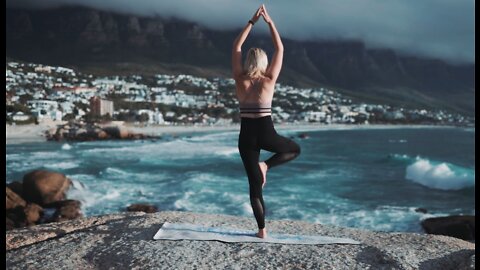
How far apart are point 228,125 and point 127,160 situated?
4857cm

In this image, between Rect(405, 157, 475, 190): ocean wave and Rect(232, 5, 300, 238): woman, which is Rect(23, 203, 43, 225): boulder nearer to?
Rect(232, 5, 300, 238): woman

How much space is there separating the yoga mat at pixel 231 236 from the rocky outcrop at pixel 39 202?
10.4m

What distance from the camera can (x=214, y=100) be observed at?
95188mm

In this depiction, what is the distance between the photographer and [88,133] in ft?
178

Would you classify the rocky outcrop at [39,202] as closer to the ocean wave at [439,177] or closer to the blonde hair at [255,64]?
the blonde hair at [255,64]

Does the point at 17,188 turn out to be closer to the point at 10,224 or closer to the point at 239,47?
the point at 10,224

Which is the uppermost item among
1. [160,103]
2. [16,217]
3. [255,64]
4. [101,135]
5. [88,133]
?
[255,64]

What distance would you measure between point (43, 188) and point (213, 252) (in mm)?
14990

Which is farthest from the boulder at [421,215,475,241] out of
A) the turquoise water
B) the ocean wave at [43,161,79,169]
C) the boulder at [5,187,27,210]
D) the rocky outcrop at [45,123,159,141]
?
the rocky outcrop at [45,123,159,141]

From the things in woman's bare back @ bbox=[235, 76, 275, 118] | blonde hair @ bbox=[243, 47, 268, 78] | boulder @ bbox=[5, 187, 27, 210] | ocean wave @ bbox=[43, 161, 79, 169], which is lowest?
ocean wave @ bbox=[43, 161, 79, 169]

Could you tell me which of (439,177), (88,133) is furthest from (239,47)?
(88,133)

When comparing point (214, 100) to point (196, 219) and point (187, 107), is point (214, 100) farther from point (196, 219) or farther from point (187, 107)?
point (196, 219)

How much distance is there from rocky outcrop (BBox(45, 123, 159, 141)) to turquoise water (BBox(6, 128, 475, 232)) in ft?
25.1

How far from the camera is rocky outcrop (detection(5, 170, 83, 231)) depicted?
50.4 ft
